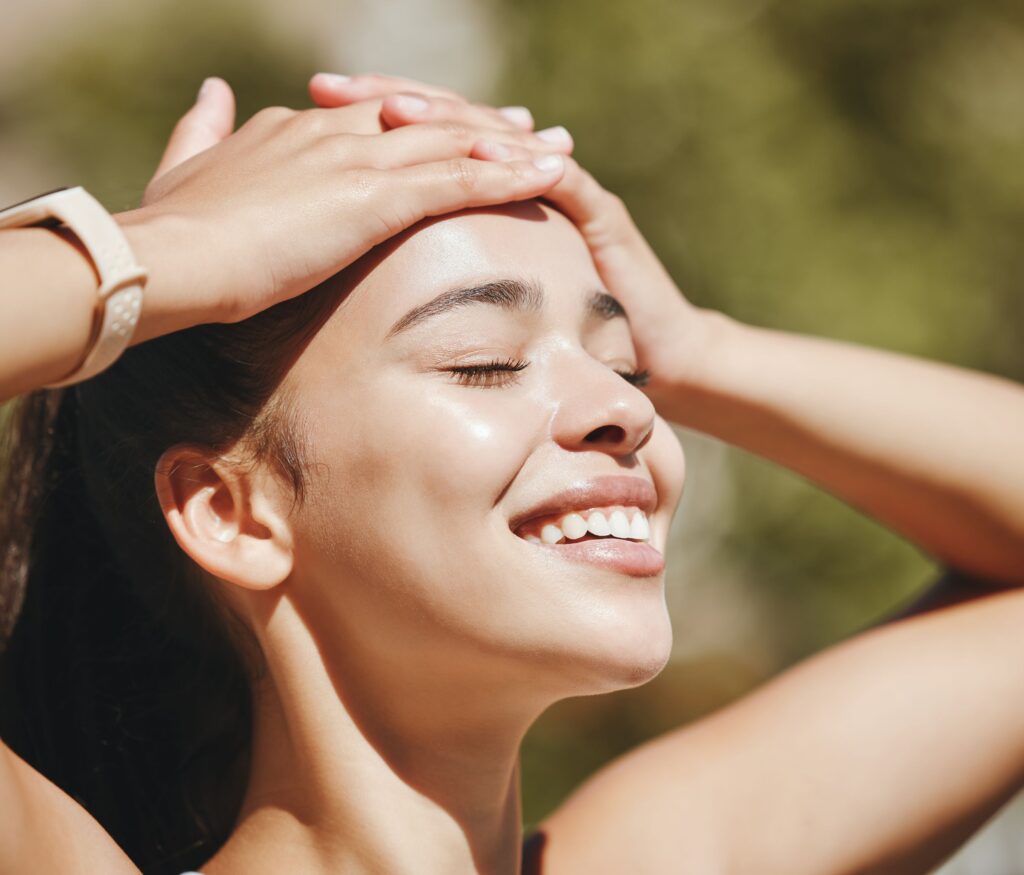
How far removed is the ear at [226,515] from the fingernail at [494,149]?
673mm

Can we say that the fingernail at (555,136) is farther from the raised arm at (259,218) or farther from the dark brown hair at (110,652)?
the dark brown hair at (110,652)

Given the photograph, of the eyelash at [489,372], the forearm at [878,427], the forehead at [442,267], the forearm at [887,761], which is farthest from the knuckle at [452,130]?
the forearm at [887,761]

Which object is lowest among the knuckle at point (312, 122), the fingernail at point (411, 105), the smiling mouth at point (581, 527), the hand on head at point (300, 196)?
the smiling mouth at point (581, 527)

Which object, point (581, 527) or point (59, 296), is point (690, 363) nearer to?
point (581, 527)

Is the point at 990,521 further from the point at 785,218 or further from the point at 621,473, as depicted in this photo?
the point at 785,218

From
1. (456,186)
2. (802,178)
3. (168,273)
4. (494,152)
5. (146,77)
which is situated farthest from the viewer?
(146,77)

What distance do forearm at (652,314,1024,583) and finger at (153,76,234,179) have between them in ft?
3.42

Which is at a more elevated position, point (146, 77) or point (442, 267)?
point (442, 267)

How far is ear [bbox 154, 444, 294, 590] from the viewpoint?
2.14 metres

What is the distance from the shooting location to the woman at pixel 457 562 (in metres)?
2.00

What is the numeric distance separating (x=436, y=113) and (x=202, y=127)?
1.83 ft

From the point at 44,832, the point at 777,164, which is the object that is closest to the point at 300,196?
the point at 44,832

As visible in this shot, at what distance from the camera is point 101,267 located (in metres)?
1.66

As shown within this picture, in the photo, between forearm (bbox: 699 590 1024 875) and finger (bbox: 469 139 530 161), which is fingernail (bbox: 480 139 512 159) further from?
forearm (bbox: 699 590 1024 875)
